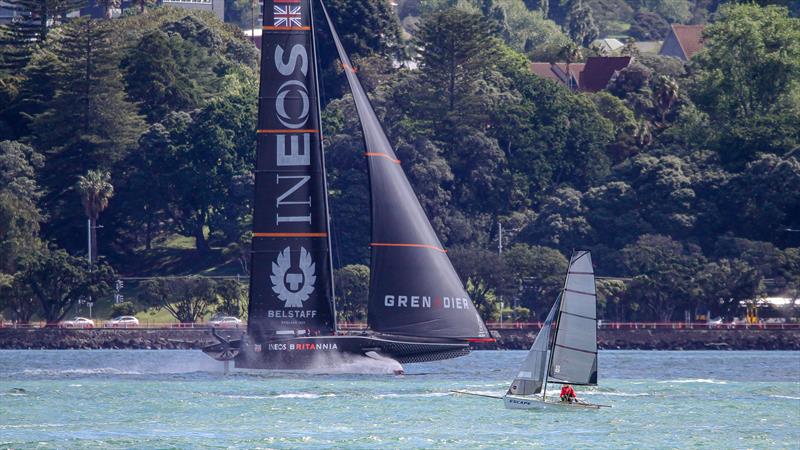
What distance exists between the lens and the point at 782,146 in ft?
386

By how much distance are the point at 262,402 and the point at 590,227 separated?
58.7m

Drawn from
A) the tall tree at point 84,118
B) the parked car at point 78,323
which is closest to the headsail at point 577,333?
the parked car at point 78,323

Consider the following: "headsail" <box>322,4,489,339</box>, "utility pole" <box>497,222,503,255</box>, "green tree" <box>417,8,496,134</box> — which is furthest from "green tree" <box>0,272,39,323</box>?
"headsail" <box>322,4,489,339</box>

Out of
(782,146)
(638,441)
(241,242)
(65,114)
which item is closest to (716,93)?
(782,146)

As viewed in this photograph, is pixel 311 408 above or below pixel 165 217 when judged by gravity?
below

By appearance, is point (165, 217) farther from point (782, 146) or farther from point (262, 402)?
point (262, 402)

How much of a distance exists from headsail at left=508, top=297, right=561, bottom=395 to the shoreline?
44.9 metres

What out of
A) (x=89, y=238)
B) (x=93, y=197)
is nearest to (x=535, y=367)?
(x=89, y=238)

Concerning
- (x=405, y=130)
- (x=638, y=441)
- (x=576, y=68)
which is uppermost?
(x=576, y=68)

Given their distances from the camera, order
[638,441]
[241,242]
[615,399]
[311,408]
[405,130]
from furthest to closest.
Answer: [405,130], [241,242], [615,399], [311,408], [638,441]

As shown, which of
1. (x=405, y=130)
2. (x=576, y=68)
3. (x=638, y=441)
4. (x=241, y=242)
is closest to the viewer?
(x=638, y=441)

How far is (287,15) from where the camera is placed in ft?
179

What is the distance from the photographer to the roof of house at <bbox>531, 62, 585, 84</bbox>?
163500 mm

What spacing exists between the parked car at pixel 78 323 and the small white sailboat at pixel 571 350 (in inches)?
2003
